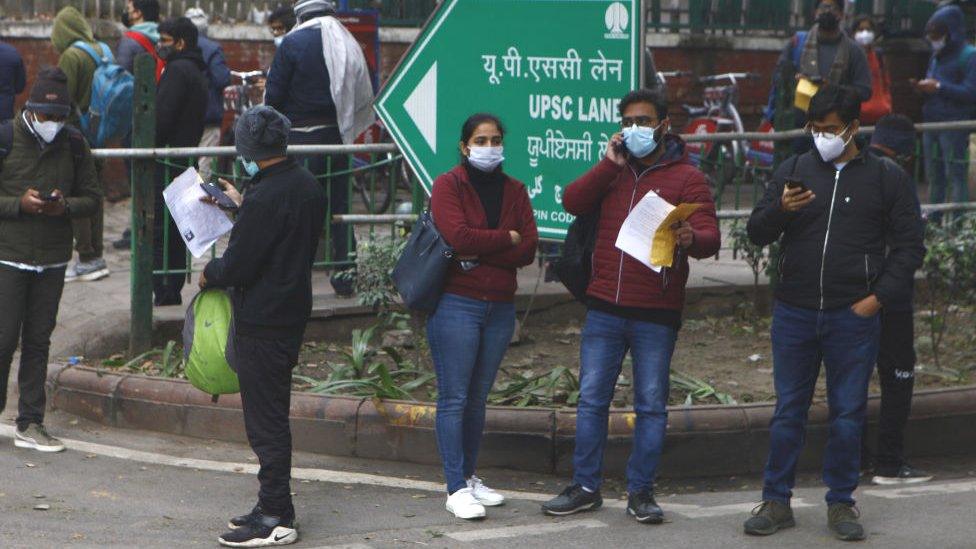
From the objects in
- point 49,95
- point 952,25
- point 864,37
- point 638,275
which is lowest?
point 638,275

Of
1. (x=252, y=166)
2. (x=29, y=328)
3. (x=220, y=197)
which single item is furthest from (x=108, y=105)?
(x=252, y=166)

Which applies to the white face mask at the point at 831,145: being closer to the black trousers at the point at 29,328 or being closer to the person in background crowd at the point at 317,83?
the black trousers at the point at 29,328

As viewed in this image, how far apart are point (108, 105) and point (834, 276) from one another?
681 cm

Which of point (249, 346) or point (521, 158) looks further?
point (521, 158)

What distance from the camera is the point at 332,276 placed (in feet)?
33.0

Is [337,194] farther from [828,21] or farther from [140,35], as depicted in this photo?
[828,21]

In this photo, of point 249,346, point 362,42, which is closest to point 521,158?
point 249,346

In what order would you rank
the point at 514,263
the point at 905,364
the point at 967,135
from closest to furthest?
the point at 514,263 < the point at 905,364 < the point at 967,135

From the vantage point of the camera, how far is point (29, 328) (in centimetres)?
793

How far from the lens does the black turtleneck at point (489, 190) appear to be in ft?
22.7

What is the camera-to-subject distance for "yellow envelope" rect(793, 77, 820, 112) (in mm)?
11703

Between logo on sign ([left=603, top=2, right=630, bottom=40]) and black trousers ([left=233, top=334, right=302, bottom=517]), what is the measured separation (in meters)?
2.52

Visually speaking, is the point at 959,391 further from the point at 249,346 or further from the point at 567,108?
the point at 249,346

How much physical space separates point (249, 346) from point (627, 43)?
267 centimetres
